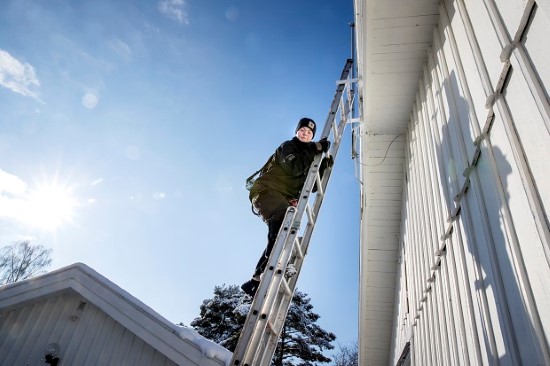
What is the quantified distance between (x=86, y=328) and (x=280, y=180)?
4247 mm

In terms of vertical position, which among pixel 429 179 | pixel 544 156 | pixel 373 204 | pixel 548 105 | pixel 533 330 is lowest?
pixel 533 330

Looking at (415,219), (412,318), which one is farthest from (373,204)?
(412,318)

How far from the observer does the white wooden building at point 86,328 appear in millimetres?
4766

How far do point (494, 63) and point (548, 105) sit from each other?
2.53 feet

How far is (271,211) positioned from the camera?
4258 mm

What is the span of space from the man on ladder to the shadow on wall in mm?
1861

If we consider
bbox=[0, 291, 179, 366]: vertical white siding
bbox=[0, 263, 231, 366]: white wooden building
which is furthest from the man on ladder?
bbox=[0, 291, 179, 366]: vertical white siding

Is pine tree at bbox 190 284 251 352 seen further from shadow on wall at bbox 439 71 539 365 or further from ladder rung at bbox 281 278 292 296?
shadow on wall at bbox 439 71 539 365

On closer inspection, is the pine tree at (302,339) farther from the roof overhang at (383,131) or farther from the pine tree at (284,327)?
the roof overhang at (383,131)

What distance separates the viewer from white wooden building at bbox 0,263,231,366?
4.77 metres

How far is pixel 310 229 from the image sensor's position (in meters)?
4.39

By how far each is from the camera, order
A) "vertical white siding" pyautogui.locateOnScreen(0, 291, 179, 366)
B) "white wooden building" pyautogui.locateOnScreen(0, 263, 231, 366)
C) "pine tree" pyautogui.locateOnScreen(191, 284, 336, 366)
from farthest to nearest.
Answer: "pine tree" pyautogui.locateOnScreen(191, 284, 336, 366), "vertical white siding" pyautogui.locateOnScreen(0, 291, 179, 366), "white wooden building" pyautogui.locateOnScreen(0, 263, 231, 366)

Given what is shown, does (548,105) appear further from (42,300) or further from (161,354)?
(42,300)

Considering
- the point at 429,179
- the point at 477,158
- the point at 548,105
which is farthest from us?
the point at 429,179
